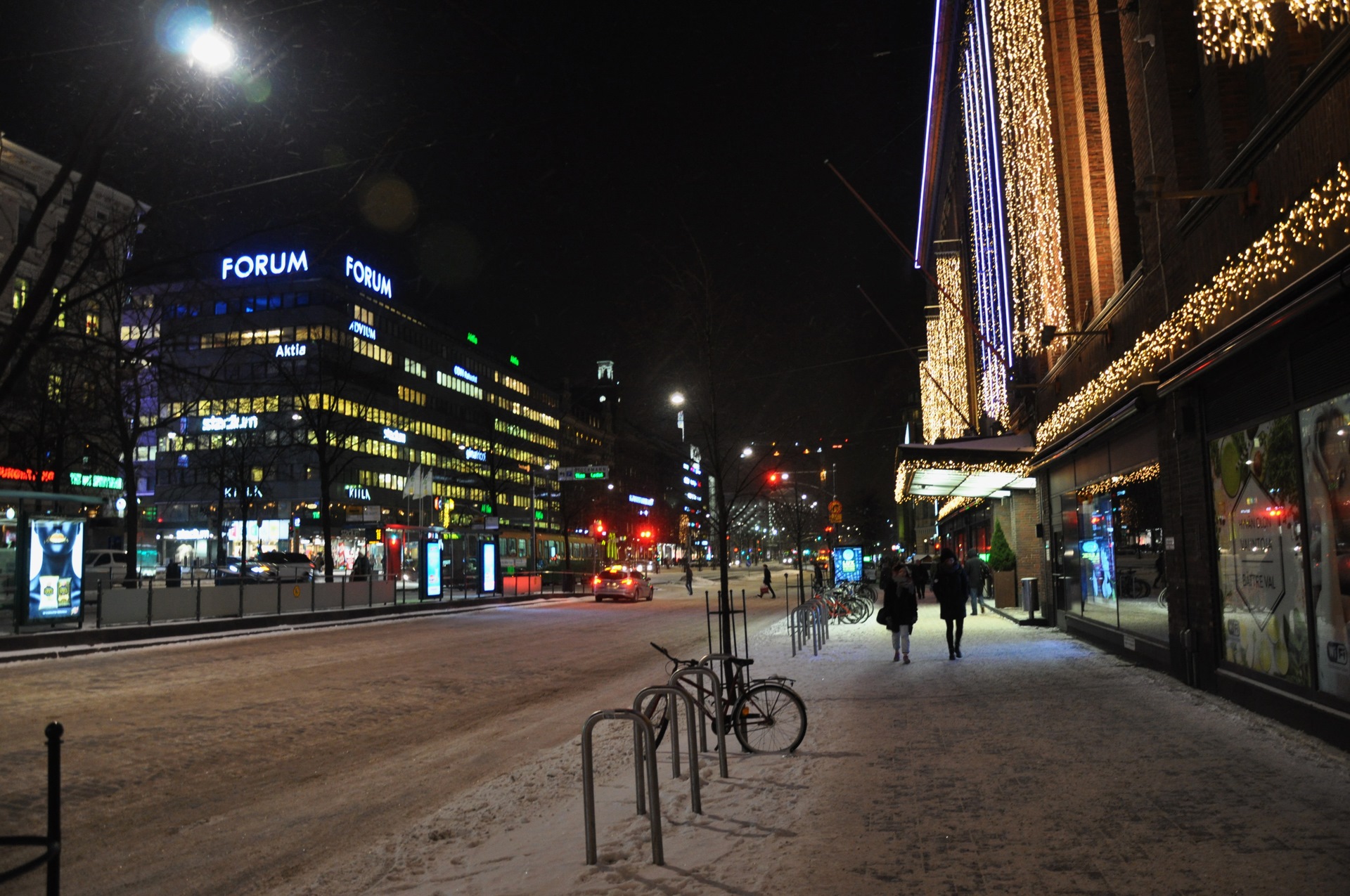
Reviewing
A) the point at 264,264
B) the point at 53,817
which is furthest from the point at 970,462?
the point at 264,264

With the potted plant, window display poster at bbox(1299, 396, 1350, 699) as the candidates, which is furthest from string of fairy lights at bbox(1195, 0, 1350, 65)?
the potted plant

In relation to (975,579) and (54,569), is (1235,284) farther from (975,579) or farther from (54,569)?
(54,569)

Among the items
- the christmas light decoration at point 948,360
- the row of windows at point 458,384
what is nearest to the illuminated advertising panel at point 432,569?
the christmas light decoration at point 948,360

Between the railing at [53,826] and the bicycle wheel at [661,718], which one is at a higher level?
the railing at [53,826]

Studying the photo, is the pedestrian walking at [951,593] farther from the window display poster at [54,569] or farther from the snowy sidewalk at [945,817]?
the window display poster at [54,569]

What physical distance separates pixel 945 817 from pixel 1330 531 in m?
4.32

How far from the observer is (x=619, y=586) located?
46156mm

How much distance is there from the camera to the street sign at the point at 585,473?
48.5m

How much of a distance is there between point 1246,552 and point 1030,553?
20882 millimetres

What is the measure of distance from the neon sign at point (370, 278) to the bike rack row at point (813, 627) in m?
78.5

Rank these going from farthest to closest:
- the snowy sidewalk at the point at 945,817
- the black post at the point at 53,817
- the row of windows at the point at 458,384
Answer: the row of windows at the point at 458,384 < the snowy sidewalk at the point at 945,817 < the black post at the point at 53,817

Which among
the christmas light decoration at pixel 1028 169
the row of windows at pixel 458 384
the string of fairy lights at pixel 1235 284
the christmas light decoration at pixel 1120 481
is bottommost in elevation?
the christmas light decoration at pixel 1120 481

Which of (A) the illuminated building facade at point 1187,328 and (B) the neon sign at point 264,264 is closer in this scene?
(A) the illuminated building facade at point 1187,328

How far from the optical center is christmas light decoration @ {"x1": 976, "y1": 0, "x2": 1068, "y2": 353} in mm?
18578
